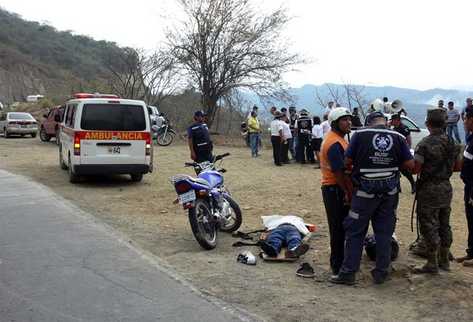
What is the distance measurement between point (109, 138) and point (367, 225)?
8.46 m

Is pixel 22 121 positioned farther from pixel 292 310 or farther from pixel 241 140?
pixel 292 310

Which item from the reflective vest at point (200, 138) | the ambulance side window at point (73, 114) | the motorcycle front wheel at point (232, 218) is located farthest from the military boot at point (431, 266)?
the ambulance side window at point (73, 114)

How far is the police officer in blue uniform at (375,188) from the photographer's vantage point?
5.68 m

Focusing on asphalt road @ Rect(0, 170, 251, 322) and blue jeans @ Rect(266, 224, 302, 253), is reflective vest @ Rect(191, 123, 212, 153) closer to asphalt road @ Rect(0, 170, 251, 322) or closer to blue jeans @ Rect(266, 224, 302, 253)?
asphalt road @ Rect(0, 170, 251, 322)

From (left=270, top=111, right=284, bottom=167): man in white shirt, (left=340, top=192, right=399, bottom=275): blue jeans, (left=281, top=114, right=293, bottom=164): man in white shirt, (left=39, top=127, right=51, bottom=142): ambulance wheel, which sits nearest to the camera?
(left=340, top=192, right=399, bottom=275): blue jeans

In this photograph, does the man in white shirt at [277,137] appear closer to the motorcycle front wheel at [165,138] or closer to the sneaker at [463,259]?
the motorcycle front wheel at [165,138]

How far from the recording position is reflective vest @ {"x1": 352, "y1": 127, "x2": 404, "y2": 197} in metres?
5.67

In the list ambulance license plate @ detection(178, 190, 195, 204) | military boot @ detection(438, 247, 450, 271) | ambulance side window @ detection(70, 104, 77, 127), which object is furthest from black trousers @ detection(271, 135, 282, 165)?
military boot @ detection(438, 247, 450, 271)

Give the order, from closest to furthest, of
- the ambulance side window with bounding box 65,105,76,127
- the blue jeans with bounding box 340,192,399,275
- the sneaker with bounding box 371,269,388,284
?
the blue jeans with bounding box 340,192,399,275 → the sneaker with bounding box 371,269,388,284 → the ambulance side window with bounding box 65,105,76,127

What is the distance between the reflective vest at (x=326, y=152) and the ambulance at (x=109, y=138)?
7.83 metres

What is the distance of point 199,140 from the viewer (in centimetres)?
1048

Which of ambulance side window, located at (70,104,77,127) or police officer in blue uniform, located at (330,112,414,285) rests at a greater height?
ambulance side window, located at (70,104,77,127)

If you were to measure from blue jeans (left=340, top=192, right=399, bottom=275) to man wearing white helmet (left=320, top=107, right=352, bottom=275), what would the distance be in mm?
217

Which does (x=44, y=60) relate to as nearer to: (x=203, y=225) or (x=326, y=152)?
(x=203, y=225)
